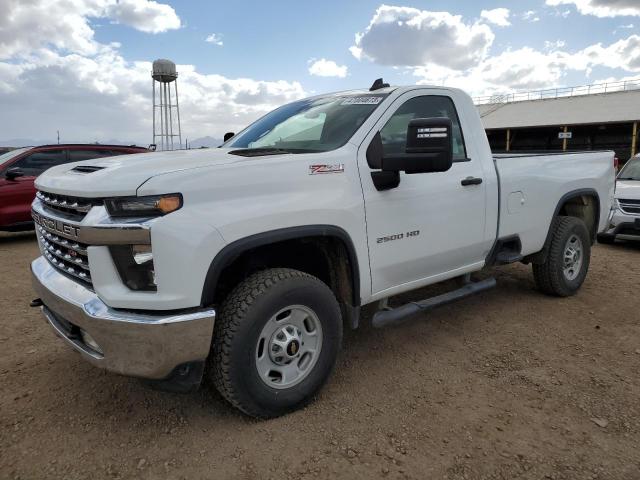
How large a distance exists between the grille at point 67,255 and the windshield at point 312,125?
1431mm

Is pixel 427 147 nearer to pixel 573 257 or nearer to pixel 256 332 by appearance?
pixel 256 332

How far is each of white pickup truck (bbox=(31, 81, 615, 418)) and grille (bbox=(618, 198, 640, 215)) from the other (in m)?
5.01

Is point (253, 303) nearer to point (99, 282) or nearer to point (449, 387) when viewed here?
point (99, 282)

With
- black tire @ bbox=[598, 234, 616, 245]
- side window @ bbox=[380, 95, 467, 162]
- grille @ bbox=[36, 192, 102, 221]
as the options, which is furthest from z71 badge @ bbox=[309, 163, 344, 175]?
black tire @ bbox=[598, 234, 616, 245]

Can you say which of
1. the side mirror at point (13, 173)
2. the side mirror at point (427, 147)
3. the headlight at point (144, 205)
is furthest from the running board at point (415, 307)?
the side mirror at point (13, 173)

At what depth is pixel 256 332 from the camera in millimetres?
2635

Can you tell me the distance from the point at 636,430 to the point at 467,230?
65.8 inches

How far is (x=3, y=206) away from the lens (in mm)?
8430

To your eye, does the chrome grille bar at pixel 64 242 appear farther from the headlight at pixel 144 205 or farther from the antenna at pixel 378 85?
the antenna at pixel 378 85

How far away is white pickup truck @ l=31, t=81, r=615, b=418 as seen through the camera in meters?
2.36

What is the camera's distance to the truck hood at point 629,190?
7.89 m

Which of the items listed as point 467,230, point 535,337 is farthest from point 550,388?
point 467,230

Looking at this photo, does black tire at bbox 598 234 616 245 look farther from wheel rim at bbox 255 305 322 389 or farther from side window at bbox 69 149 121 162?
side window at bbox 69 149 121 162

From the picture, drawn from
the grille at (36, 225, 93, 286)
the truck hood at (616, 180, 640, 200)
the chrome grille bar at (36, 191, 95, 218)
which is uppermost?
the chrome grille bar at (36, 191, 95, 218)
